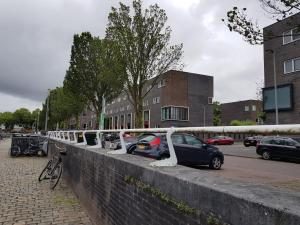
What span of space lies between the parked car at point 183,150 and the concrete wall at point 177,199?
5.01 metres

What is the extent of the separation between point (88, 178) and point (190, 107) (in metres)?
55.7

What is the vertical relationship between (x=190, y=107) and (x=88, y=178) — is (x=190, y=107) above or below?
above

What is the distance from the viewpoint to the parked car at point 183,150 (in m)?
10.9

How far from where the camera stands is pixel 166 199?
296 cm

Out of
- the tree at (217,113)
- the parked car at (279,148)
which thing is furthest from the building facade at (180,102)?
the parked car at (279,148)

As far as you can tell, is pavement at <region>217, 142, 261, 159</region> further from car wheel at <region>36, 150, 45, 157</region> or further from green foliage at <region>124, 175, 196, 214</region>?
green foliage at <region>124, 175, 196, 214</region>

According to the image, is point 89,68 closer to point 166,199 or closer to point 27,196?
point 27,196

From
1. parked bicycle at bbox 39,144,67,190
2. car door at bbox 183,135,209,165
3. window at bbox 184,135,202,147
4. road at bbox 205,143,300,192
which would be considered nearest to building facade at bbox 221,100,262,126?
road at bbox 205,143,300,192

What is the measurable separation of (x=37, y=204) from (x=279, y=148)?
1583 centimetres

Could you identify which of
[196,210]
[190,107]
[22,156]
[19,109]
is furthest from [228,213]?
[19,109]

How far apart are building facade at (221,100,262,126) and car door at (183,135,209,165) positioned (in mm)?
64659

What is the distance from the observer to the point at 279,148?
64.1ft

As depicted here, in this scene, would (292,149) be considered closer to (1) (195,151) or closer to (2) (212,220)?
(1) (195,151)

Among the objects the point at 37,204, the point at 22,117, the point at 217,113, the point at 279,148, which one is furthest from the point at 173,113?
the point at 22,117
